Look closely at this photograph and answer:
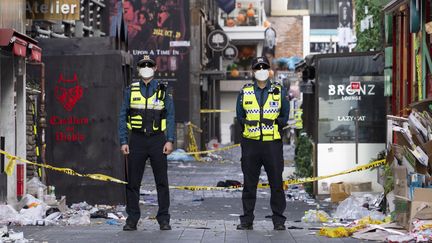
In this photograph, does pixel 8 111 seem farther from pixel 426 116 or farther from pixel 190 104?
pixel 190 104

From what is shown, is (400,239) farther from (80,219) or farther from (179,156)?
(179,156)

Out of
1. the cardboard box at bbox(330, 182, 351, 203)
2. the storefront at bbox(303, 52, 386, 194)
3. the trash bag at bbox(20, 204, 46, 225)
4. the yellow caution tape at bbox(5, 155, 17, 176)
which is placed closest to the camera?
the trash bag at bbox(20, 204, 46, 225)

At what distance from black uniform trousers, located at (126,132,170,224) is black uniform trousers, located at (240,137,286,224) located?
91cm

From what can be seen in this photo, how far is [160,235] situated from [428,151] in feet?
9.49

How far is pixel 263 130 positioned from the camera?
12508 mm

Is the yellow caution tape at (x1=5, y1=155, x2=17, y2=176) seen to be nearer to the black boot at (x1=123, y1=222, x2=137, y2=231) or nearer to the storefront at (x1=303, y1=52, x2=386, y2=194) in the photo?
the black boot at (x1=123, y1=222, x2=137, y2=231)

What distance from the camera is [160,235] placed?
1177 centimetres

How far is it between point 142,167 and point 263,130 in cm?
143

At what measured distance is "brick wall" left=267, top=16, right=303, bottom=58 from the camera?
273 feet

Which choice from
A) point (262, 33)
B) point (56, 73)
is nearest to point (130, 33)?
point (56, 73)

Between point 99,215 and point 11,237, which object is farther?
point 99,215

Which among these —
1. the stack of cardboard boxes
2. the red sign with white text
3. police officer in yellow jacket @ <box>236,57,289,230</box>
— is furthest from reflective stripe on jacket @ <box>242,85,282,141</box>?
the red sign with white text

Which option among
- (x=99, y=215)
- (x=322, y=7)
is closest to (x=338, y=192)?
(x=99, y=215)

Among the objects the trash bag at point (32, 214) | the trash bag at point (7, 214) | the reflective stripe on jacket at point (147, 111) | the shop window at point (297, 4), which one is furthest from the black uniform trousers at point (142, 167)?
the shop window at point (297, 4)
